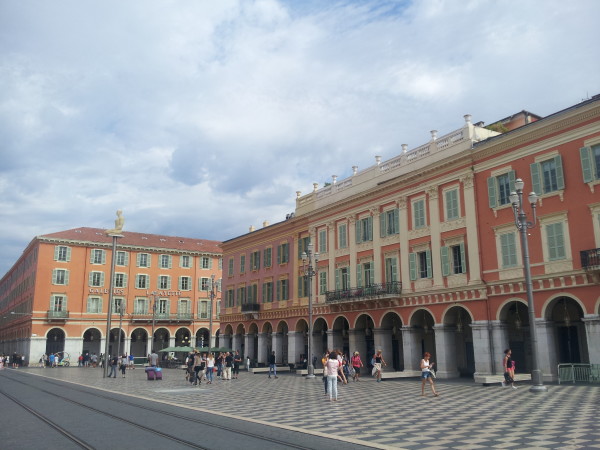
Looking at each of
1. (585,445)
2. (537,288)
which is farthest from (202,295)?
(585,445)

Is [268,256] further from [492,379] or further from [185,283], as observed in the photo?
[492,379]

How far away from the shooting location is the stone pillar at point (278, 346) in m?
47.7

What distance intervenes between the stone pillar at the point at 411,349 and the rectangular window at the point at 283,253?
15129 mm

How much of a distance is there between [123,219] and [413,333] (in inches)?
834

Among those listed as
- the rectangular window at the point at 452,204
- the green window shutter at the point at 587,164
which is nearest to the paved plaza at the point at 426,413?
the green window shutter at the point at 587,164

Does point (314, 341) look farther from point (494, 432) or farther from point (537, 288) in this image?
point (494, 432)

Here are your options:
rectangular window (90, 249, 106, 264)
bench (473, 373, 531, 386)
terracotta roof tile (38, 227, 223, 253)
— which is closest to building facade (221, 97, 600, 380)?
bench (473, 373, 531, 386)

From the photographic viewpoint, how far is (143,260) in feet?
232

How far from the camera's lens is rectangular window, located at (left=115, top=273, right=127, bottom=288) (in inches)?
2687

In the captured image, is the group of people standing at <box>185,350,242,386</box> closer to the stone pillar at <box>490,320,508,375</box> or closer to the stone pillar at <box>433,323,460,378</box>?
the stone pillar at <box>433,323,460,378</box>

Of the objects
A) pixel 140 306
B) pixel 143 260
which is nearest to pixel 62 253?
pixel 143 260

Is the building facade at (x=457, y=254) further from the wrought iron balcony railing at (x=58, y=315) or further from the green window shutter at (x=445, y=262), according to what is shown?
the wrought iron balcony railing at (x=58, y=315)

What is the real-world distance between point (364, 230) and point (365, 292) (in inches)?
179

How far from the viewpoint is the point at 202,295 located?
73.9 meters
